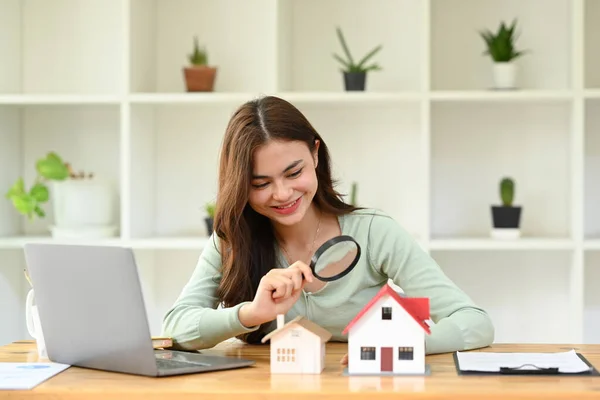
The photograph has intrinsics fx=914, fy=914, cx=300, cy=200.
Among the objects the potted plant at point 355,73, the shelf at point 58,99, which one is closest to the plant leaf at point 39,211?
the shelf at point 58,99

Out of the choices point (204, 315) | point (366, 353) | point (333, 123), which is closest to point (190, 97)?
point (333, 123)

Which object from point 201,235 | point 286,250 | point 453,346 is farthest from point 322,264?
point 201,235

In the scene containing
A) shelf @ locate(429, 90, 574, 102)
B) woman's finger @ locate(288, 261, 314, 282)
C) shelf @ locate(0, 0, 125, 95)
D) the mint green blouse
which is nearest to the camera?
woman's finger @ locate(288, 261, 314, 282)

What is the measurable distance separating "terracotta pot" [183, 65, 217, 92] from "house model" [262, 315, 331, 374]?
191 cm

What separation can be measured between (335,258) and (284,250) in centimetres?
49

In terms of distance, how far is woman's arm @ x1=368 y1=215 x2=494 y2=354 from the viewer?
1961mm

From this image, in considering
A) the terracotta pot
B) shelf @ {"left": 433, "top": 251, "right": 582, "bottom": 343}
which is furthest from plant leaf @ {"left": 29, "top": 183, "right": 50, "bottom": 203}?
shelf @ {"left": 433, "top": 251, "right": 582, "bottom": 343}

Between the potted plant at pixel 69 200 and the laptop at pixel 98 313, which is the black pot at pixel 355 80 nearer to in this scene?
the potted plant at pixel 69 200

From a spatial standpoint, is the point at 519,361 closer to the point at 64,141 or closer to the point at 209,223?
the point at 209,223

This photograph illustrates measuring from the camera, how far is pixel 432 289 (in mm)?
2162

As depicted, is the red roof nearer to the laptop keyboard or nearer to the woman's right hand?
the woman's right hand

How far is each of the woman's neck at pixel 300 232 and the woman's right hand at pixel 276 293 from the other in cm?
41

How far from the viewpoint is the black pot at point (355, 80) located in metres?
3.35

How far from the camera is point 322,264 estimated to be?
5.98 ft
